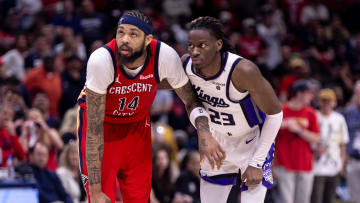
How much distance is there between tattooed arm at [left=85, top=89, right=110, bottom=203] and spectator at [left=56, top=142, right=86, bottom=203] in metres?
2.95

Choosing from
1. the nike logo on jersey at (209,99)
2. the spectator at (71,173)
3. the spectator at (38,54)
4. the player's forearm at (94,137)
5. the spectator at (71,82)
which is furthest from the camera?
the spectator at (38,54)

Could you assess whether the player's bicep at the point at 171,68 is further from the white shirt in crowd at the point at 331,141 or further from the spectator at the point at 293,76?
the spectator at the point at 293,76

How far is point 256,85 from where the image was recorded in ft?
16.2

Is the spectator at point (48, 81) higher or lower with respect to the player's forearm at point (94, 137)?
higher

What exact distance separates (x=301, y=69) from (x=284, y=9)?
4.12 meters

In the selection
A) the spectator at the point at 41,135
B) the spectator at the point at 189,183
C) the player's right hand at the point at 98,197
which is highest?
the spectator at the point at 41,135

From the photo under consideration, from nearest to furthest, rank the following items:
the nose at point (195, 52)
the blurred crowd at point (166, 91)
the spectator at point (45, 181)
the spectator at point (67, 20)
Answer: the nose at point (195, 52) < the spectator at point (45, 181) < the blurred crowd at point (166, 91) < the spectator at point (67, 20)

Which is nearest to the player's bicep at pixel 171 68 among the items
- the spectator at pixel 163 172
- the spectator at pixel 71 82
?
the spectator at pixel 163 172

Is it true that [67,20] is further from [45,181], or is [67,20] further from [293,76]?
[45,181]

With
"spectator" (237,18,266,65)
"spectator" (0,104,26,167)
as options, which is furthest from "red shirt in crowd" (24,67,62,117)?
"spectator" (237,18,266,65)

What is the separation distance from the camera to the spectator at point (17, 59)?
33.8 feet

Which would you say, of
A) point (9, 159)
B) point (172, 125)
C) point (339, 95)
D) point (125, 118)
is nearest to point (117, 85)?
point (125, 118)

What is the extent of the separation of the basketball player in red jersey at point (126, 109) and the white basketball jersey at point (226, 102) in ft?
0.35

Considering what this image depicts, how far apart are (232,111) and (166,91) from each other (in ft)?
18.3
